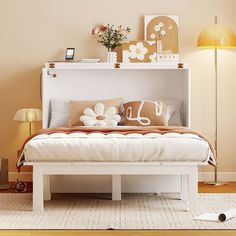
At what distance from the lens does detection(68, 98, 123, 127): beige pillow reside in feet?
18.5

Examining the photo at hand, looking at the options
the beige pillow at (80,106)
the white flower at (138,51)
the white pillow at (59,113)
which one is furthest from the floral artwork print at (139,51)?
the white pillow at (59,113)

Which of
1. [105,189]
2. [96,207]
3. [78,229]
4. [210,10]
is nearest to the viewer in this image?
[78,229]

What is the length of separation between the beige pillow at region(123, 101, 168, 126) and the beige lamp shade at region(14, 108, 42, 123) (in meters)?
0.82

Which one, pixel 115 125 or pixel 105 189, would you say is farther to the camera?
pixel 115 125

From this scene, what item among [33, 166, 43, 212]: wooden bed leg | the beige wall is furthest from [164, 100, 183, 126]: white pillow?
[33, 166, 43, 212]: wooden bed leg

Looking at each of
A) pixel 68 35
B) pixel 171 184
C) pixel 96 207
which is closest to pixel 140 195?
pixel 171 184

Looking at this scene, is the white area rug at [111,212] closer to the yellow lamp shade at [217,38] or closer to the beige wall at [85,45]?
the beige wall at [85,45]

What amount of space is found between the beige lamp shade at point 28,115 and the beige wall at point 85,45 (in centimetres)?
37

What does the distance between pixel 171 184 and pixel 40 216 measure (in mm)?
1246

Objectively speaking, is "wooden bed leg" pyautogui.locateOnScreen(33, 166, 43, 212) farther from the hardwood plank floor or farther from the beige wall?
the beige wall

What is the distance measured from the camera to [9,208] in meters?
4.72

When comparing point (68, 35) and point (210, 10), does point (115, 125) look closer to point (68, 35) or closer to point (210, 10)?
point (68, 35)

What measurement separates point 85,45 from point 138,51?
0.54m

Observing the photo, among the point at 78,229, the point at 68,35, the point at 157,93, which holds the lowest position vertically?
the point at 78,229
